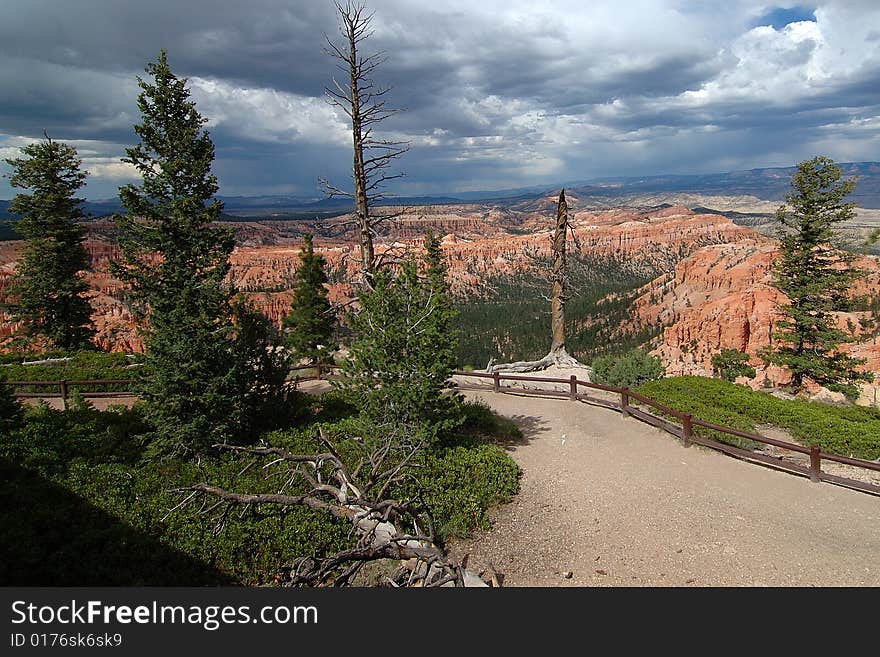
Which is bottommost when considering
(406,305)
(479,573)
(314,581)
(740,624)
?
(479,573)

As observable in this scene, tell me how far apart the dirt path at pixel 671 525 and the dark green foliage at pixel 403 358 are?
2640mm

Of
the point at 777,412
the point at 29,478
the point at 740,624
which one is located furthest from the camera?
the point at 777,412

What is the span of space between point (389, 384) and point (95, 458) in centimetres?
610

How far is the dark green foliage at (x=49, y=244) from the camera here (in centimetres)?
2248

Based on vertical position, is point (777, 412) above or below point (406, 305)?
below

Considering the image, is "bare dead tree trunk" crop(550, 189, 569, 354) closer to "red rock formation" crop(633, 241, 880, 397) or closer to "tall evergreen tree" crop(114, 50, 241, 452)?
"tall evergreen tree" crop(114, 50, 241, 452)

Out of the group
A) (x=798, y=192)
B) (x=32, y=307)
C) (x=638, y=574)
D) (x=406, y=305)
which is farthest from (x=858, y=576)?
(x=32, y=307)

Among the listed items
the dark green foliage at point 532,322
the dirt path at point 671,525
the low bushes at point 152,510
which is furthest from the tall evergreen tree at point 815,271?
the dark green foliage at point 532,322

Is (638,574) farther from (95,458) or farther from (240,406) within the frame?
(95,458)

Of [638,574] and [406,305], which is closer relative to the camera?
[638,574]

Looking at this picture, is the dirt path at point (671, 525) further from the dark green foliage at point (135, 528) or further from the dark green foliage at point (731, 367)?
the dark green foliage at point (731, 367)

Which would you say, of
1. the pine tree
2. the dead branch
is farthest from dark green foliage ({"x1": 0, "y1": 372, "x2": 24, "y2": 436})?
the pine tree

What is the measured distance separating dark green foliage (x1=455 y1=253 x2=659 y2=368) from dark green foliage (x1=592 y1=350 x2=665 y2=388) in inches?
1707

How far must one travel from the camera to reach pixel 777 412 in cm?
1432
